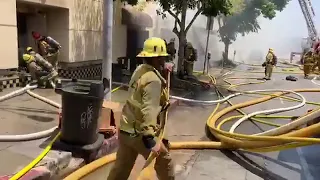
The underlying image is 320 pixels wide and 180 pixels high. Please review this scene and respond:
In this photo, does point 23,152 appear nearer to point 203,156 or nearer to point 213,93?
point 203,156

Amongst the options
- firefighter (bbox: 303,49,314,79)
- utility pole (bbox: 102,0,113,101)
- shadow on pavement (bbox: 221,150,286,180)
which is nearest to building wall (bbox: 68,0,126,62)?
utility pole (bbox: 102,0,113,101)

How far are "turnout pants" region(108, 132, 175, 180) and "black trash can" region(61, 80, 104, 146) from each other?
43.3 inches

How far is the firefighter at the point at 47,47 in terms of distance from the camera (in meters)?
8.45

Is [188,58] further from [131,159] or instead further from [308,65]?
[131,159]

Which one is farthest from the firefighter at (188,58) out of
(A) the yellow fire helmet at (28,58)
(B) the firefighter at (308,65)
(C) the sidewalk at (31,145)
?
(C) the sidewalk at (31,145)

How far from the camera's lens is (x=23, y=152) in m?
4.09

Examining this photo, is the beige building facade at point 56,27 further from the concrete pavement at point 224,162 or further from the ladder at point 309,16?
the ladder at point 309,16

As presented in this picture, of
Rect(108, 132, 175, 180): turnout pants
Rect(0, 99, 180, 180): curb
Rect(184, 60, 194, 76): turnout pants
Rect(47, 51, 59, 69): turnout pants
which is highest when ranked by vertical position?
Rect(47, 51, 59, 69): turnout pants

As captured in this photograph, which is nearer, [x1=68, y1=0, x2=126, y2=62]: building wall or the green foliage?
[x1=68, y1=0, x2=126, y2=62]: building wall

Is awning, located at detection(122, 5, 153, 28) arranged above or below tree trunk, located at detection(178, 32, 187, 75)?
above

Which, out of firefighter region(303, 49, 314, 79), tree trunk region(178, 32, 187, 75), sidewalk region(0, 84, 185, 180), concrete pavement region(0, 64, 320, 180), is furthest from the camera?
firefighter region(303, 49, 314, 79)

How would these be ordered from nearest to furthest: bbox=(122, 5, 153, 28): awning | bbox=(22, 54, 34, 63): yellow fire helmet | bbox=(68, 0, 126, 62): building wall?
bbox=(22, 54, 34, 63): yellow fire helmet
bbox=(68, 0, 126, 62): building wall
bbox=(122, 5, 153, 28): awning

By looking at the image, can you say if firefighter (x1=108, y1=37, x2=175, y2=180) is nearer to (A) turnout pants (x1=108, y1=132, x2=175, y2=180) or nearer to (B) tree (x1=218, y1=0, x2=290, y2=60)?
(A) turnout pants (x1=108, y1=132, x2=175, y2=180)

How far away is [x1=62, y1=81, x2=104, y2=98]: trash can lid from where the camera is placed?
410cm
